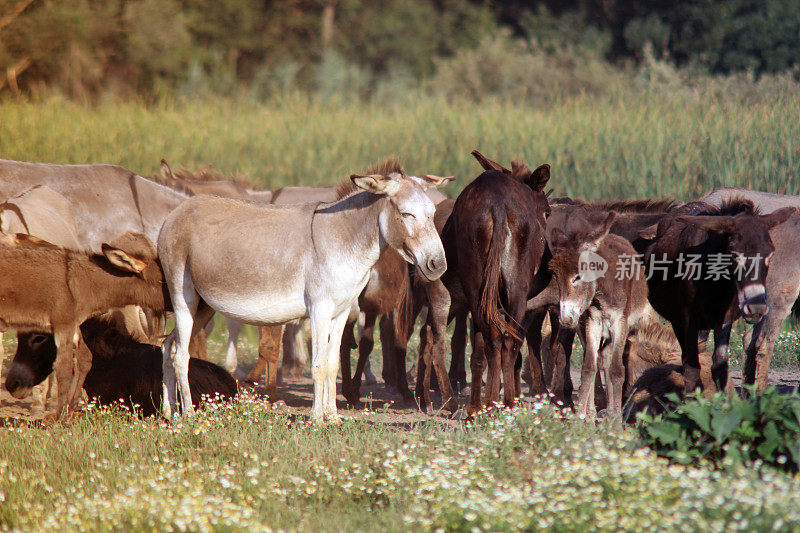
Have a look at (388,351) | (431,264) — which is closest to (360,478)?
(431,264)

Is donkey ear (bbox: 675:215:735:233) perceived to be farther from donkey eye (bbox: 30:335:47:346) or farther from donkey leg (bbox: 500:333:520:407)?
donkey eye (bbox: 30:335:47:346)

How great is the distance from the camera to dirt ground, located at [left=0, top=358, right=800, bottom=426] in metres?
8.08

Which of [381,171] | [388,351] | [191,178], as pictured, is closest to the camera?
[381,171]

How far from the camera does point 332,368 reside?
690 centimetres

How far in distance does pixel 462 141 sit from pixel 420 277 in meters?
10.1

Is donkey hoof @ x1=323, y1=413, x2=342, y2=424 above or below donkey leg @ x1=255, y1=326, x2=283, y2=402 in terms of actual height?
above

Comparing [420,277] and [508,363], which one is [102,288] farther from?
[508,363]

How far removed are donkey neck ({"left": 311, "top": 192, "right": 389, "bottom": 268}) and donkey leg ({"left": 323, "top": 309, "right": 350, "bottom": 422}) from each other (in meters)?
0.50

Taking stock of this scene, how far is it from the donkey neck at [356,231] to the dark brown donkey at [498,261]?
76 centimetres

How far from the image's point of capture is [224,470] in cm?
543

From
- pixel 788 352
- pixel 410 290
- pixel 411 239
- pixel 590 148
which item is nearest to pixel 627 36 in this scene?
pixel 590 148

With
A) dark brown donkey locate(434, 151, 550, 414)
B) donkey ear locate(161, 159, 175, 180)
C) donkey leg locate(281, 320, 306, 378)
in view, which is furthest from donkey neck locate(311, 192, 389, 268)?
donkey ear locate(161, 159, 175, 180)

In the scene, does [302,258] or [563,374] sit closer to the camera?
[302,258]

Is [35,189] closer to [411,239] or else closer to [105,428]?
[105,428]
